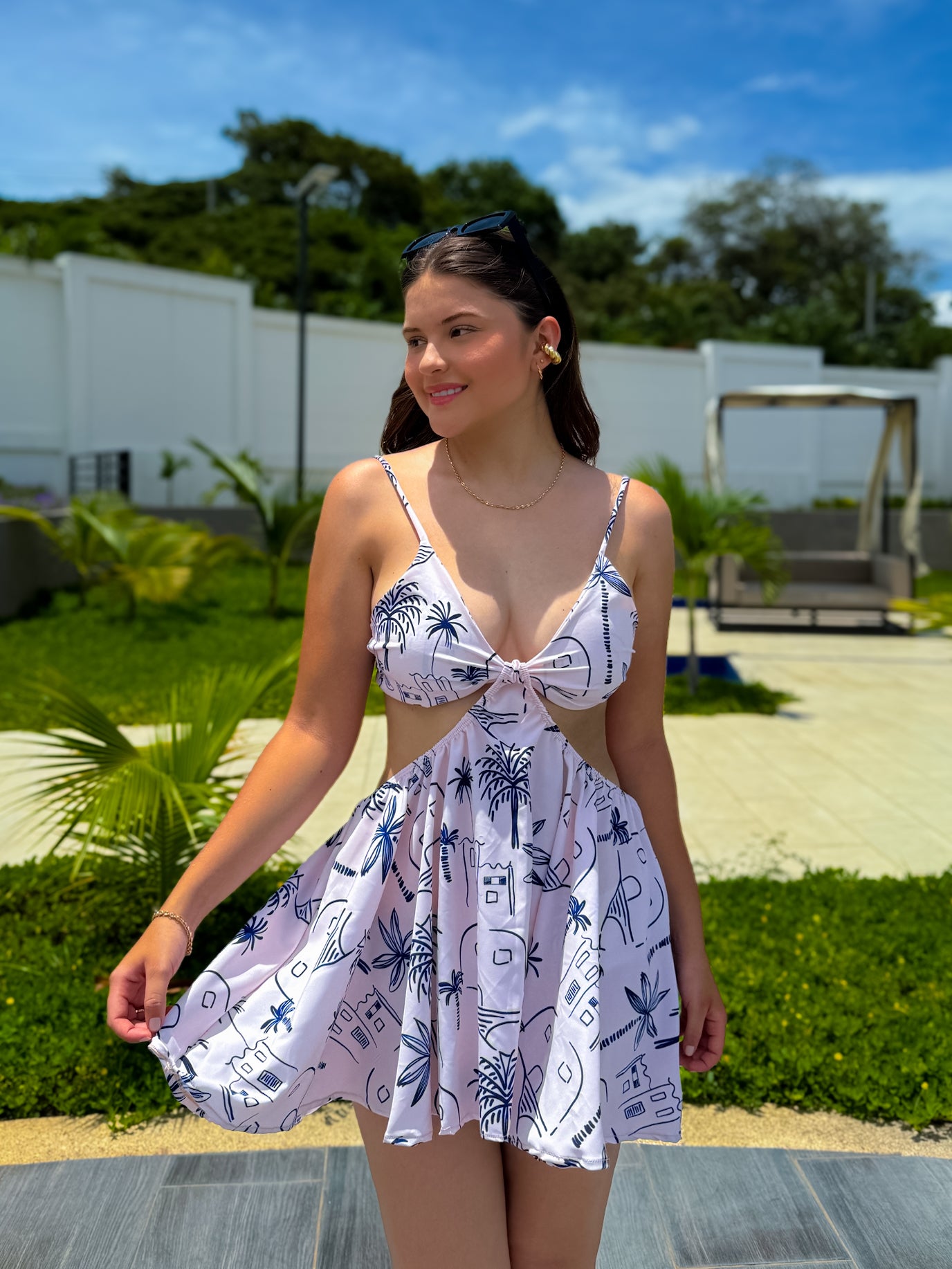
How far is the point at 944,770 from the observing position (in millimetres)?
6266

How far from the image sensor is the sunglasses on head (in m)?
1.38

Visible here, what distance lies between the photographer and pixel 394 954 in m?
1.36

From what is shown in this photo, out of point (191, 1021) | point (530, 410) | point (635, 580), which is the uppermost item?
point (530, 410)

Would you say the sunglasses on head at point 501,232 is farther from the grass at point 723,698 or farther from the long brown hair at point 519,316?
the grass at point 723,698

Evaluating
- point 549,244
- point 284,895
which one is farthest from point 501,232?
point 549,244

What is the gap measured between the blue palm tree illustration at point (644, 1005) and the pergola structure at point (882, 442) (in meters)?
10.7

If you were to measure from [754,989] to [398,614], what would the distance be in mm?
2399

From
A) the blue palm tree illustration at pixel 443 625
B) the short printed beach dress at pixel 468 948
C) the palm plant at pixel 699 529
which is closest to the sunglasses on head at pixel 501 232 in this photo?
the short printed beach dress at pixel 468 948

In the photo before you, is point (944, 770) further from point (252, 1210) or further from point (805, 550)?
point (805, 550)

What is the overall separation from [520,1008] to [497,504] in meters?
0.65

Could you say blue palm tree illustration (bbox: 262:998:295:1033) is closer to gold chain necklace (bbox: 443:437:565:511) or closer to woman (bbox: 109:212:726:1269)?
woman (bbox: 109:212:726:1269)

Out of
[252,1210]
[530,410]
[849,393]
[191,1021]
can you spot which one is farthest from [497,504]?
[849,393]

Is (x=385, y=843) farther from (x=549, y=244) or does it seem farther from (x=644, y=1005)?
(x=549, y=244)

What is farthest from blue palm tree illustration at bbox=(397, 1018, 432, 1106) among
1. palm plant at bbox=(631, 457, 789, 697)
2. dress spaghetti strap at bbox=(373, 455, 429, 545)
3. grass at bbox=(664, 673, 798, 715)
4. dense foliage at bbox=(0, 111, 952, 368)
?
dense foliage at bbox=(0, 111, 952, 368)
